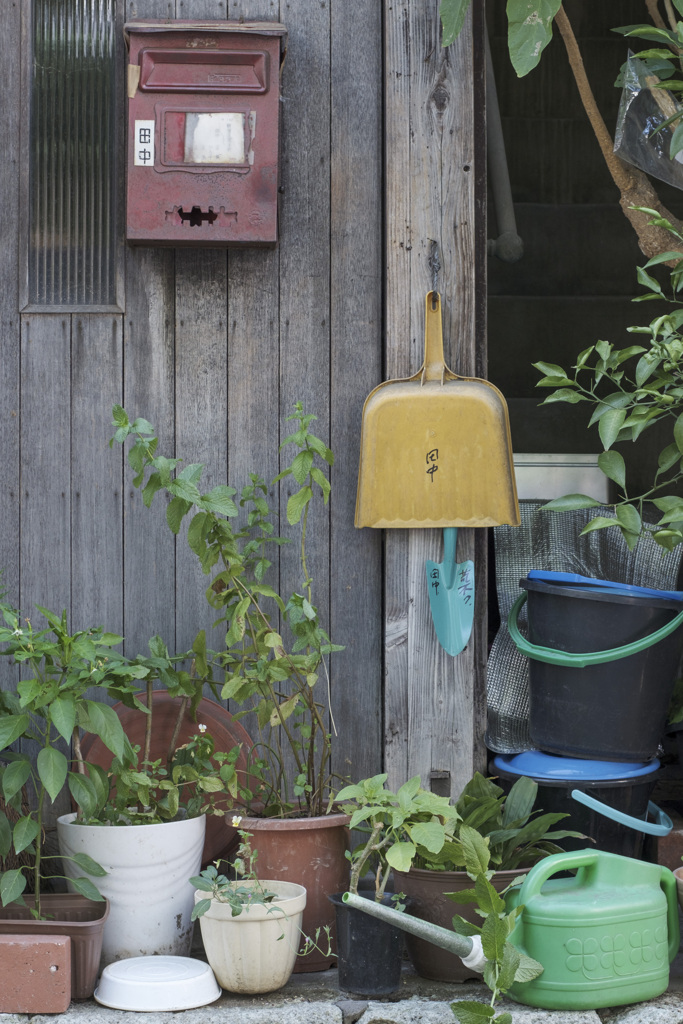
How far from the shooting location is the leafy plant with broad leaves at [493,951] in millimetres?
1767

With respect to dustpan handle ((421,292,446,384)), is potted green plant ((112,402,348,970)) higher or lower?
lower

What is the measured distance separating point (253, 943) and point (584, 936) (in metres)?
0.63

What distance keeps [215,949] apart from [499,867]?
0.61 meters

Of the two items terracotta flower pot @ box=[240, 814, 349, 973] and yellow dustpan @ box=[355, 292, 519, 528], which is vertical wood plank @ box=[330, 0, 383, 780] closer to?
yellow dustpan @ box=[355, 292, 519, 528]

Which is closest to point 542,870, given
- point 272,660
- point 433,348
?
point 272,660

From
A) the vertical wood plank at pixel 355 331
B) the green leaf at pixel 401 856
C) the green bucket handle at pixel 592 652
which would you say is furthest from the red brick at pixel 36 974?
the green bucket handle at pixel 592 652

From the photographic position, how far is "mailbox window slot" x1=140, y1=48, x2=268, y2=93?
2.50 m

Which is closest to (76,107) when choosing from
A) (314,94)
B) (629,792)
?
(314,94)

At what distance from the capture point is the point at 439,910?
83.4 inches

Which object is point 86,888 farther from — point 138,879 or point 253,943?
point 253,943

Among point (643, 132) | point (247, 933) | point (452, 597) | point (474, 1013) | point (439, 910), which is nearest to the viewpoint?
point (474, 1013)

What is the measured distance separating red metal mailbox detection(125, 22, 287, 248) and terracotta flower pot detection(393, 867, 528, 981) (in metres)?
1.52

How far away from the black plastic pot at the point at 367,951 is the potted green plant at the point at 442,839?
0.35 feet

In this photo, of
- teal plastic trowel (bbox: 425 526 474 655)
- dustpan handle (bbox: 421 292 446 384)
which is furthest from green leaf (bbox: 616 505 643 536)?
dustpan handle (bbox: 421 292 446 384)
